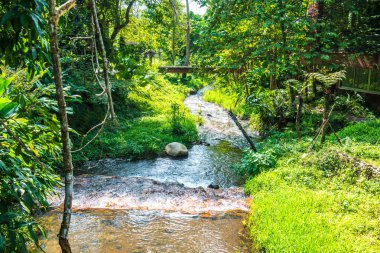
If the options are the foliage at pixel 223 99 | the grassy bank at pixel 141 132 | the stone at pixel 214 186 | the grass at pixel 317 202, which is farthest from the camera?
the foliage at pixel 223 99

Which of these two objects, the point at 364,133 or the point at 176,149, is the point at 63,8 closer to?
the point at 176,149

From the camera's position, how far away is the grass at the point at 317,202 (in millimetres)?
4656

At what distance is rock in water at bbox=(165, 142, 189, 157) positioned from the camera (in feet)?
33.8

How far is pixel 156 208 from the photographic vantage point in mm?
6688

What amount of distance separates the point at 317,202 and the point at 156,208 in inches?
124

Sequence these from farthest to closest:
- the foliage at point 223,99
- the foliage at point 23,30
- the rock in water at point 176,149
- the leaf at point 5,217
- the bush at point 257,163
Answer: the foliage at point 223,99 → the rock in water at point 176,149 → the bush at point 257,163 → the leaf at point 5,217 → the foliage at point 23,30

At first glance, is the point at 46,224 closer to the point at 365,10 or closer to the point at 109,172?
the point at 109,172

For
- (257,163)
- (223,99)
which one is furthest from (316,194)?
(223,99)

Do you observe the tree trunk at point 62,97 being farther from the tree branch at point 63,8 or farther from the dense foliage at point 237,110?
the dense foliage at point 237,110

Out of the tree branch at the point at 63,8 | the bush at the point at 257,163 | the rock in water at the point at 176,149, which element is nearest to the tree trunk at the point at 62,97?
the tree branch at the point at 63,8

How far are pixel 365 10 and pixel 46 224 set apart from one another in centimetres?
1239

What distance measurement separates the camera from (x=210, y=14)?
37.4 ft

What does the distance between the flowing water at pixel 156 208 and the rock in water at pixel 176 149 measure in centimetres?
32

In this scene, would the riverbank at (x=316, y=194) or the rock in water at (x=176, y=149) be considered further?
the rock in water at (x=176, y=149)
